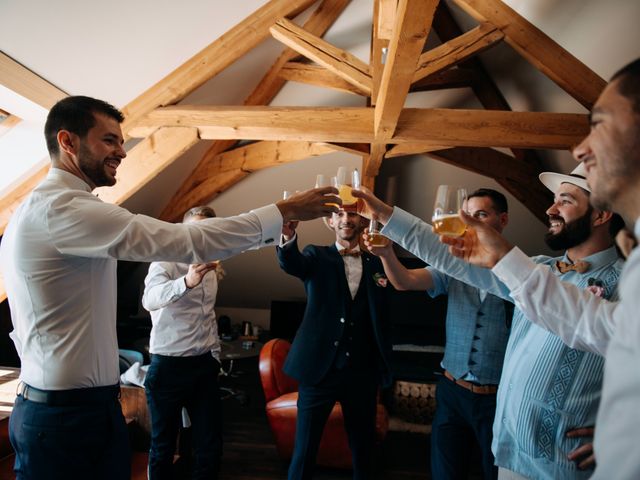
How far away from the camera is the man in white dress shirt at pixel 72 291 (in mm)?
1307

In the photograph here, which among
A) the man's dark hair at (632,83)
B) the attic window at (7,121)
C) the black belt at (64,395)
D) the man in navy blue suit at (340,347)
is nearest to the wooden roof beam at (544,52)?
the man in navy blue suit at (340,347)

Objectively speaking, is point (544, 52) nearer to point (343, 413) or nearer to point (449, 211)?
point (449, 211)

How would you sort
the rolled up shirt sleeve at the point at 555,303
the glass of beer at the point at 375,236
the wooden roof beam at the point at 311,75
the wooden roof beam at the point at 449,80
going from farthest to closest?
the wooden roof beam at the point at 449,80 < the wooden roof beam at the point at 311,75 < the glass of beer at the point at 375,236 < the rolled up shirt sleeve at the point at 555,303

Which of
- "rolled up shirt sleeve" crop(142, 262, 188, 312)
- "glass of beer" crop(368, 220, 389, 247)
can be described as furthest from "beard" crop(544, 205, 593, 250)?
"rolled up shirt sleeve" crop(142, 262, 188, 312)

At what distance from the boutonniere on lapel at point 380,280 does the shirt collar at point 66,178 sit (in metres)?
1.56

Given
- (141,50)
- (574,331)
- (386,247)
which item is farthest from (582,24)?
(141,50)

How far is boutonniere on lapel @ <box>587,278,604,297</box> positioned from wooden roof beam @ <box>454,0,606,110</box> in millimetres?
2477

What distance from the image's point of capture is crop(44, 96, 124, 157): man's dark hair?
1450mm

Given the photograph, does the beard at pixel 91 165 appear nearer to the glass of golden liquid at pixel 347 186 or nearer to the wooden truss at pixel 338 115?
the glass of golden liquid at pixel 347 186

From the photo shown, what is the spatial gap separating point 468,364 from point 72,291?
1694 mm

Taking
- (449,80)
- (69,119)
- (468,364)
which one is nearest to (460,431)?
(468,364)

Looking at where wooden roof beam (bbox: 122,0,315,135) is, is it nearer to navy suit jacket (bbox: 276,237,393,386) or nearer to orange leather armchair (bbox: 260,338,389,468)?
navy suit jacket (bbox: 276,237,393,386)

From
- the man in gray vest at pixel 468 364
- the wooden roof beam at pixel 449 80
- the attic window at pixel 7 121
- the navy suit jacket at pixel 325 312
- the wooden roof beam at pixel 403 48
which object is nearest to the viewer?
the wooden roof beam at pixel 403 48

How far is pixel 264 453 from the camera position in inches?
141
